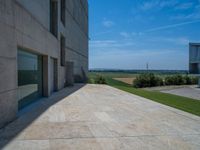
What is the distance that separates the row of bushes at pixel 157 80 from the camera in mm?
29844

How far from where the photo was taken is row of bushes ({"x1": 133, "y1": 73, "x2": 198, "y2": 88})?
29.8 metres

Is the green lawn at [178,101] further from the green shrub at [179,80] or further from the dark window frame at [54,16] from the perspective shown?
the green shrub at [179,80]

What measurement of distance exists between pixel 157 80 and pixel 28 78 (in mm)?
24301

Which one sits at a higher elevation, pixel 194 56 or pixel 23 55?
pixel 194 56

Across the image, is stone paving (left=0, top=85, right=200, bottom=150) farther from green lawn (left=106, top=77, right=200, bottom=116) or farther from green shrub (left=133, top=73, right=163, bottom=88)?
green shrub (left=133, top=73, right=163, bottom=88)

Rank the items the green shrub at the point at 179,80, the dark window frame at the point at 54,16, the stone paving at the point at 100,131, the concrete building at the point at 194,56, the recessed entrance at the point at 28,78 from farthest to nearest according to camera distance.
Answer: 1. the concrete building at the point at 194,56
2. the green shrub at the point at 179,80
3. the dark window frame at the point at 54,16
4. the recessed entrance at the point at 28,78
5. the stone paving at the point at 100,131

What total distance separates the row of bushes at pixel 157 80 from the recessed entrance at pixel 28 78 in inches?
825

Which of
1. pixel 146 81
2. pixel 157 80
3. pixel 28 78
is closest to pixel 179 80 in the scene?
pixel 157 80

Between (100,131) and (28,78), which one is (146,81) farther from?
(100,131)

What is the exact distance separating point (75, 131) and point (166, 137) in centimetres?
209

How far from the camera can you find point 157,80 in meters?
30.2

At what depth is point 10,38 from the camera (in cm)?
566

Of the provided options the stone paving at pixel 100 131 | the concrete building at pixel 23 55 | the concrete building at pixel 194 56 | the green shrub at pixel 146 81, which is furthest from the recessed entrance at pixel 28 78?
the concrete building at pixel 194 56

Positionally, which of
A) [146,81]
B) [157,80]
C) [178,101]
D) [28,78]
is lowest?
[178,101]
